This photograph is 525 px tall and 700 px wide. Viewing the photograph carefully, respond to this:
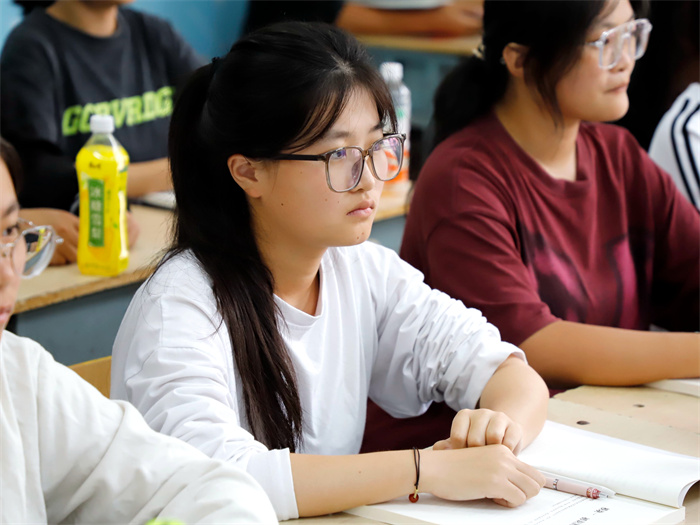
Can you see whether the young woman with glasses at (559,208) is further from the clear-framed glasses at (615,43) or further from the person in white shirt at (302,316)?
the person in white shirt at (302,316)

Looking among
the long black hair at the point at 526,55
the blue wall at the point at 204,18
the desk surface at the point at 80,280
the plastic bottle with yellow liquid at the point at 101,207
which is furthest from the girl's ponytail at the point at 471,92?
the blue wall at the point at 204,18

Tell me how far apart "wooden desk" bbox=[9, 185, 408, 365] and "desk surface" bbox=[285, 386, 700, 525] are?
34.8 inches

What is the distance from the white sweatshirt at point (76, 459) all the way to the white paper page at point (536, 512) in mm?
221

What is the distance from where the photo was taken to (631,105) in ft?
8.12

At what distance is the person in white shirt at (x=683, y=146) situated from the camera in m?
2.09

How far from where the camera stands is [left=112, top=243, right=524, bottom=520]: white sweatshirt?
41.6 inches

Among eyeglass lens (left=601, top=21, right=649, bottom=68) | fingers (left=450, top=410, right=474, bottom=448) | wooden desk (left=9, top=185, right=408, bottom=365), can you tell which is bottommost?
wooden desk (left=9, top=185, right=408, bottom=365)

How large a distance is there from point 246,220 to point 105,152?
2.39 ft

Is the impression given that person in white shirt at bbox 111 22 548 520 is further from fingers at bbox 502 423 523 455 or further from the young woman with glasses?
the young woman with glasses

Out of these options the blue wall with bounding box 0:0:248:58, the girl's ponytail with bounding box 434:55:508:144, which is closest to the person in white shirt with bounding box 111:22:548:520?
the girl's ponytail with bounding box 434:55:508:144

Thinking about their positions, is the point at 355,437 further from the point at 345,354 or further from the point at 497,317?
the point at 497,317

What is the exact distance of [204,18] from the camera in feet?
12.6

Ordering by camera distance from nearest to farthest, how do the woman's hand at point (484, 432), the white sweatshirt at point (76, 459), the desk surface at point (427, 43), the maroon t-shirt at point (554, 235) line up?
the white sweatshirt at point (76, 459) → the woman's hand at point (484, 432) → the maroon t-shirt at point (554, 235) → the desk surface at point (427, 43)

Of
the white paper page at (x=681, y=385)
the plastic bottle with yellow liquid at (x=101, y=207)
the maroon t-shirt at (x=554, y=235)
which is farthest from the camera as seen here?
the plastic bottle with yellow liquid at (x=101, y=207)
